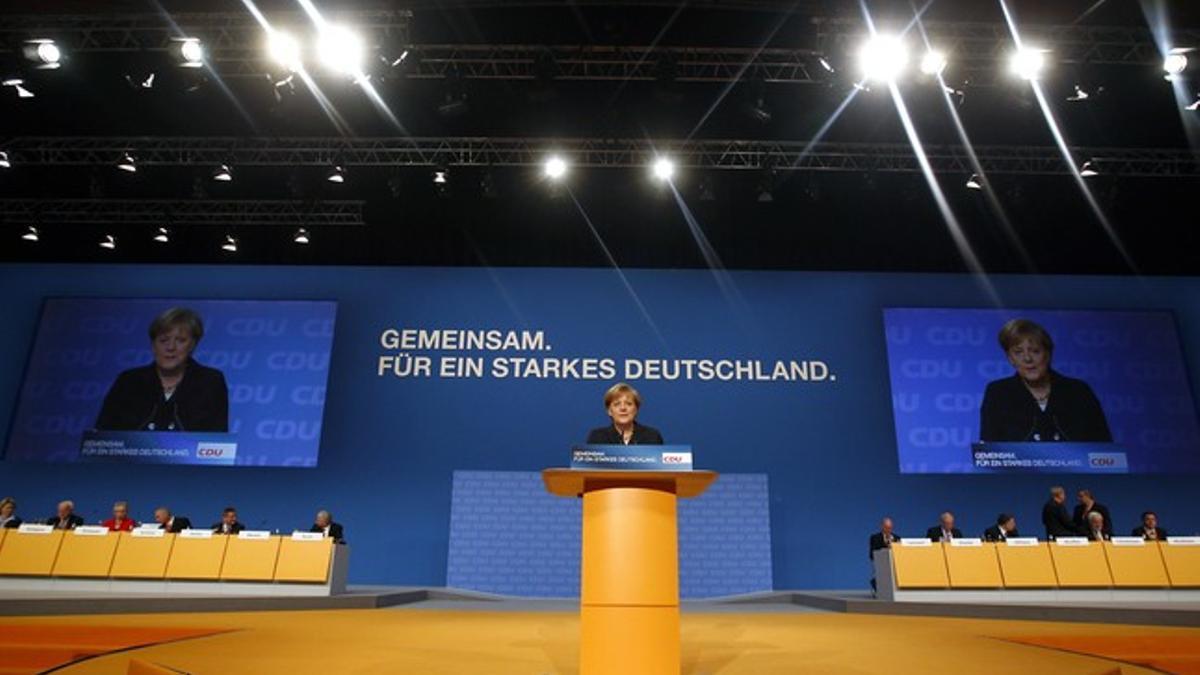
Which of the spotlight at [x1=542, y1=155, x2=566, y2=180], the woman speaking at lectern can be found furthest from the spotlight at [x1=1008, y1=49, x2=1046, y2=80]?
the woman speaking at lectern

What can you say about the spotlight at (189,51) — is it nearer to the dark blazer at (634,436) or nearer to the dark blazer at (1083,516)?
the dark blazer at (634,436)

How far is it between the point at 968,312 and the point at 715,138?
4.23m

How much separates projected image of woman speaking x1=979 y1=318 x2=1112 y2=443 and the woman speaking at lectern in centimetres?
774

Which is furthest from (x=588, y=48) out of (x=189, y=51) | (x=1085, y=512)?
(x=1085, y=512)

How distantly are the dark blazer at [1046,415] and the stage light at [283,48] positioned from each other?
8828 mm

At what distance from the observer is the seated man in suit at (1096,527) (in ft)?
23.4

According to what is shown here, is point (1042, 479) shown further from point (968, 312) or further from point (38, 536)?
point (38, 536)

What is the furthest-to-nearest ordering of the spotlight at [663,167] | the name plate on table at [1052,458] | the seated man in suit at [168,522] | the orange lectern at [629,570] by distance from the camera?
the name plate on table at [1052,458]
the spotlight at [663,167]
the seated man in suit at [168,522]
the orange lectern at [629,570]

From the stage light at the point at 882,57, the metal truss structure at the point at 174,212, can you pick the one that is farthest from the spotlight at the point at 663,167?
the metal truss structure at the point at 174,212

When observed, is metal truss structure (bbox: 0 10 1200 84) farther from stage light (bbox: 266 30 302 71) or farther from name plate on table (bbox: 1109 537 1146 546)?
name plate on table (bbox: 1109 537 1146 546)

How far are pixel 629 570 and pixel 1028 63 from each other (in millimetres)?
6859

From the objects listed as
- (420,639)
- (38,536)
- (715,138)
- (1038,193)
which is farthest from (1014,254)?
(38,536)

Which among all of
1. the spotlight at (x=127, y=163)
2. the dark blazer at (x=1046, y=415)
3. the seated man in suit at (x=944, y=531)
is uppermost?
the spotlight at (x=127, y=163)

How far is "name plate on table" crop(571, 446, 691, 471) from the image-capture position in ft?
8.02
